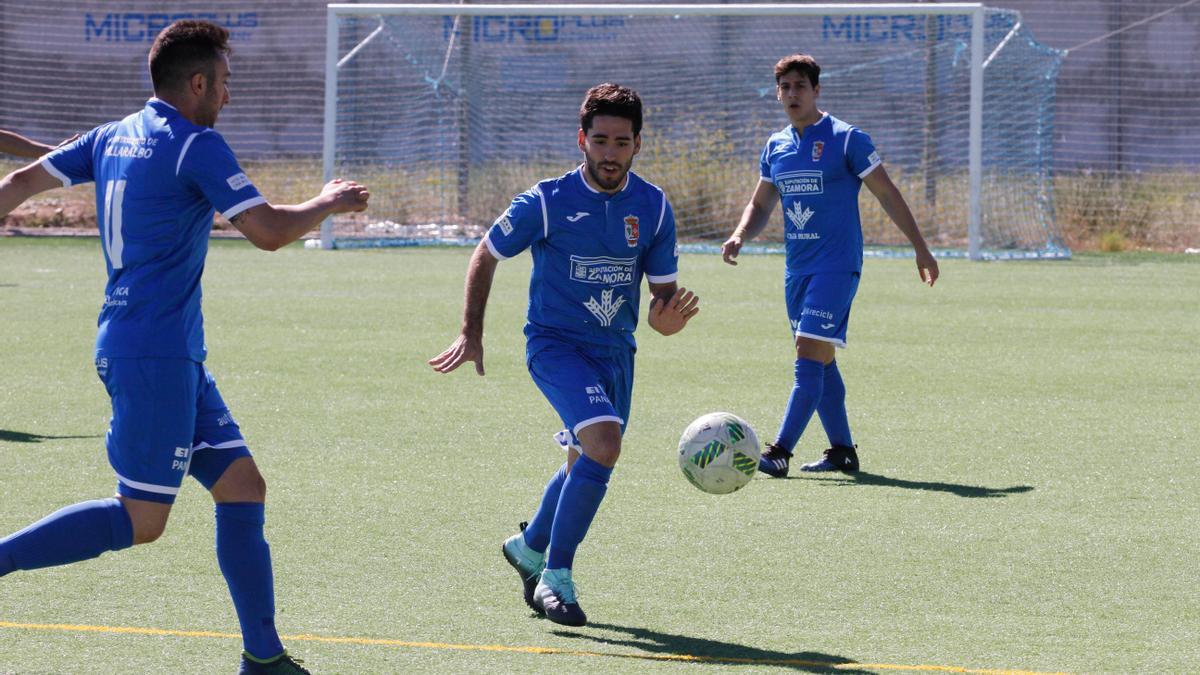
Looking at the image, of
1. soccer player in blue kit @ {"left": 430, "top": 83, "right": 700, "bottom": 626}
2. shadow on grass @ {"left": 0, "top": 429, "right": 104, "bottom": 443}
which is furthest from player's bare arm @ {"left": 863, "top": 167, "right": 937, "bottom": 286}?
shadow on grass @ {"left": 0, "top": 429, "right": 104, "bottom": 443}

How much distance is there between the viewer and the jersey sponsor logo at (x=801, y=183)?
8172 millimetres

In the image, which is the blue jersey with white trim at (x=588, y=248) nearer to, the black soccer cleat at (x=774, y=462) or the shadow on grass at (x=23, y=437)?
the black soccer cleat at (x=774, y=462)

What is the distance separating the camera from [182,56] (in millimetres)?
4336

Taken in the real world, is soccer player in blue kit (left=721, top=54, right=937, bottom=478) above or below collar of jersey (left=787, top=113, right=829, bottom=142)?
below

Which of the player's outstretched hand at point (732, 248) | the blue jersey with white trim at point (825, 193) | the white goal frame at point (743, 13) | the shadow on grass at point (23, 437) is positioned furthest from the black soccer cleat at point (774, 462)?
the white goal frame at point (743, 13)

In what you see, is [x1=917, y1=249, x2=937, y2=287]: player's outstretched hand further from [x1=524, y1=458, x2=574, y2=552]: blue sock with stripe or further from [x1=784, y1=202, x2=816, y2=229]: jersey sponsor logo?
[x1=524, y1=458, x2=574, y2=552]: blue sock with stripe

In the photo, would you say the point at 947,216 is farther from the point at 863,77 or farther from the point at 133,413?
the point at 133,413

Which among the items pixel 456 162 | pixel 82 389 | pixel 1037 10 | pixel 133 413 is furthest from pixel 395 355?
pixel 1037 10

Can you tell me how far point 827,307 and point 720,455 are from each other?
2.24 metres

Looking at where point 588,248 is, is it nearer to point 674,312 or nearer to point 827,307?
point 674,312

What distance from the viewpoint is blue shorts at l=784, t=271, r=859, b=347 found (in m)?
8.01

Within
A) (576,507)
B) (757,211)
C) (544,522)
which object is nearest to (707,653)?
(576,507)

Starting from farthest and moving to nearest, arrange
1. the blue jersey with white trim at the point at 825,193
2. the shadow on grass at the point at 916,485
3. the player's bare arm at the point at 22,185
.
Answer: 1. the blue jersey with white trim at the point at 825,193
2. the shadow on grass at the point at 916,485
3. the player's bare arm at the point at 22,185

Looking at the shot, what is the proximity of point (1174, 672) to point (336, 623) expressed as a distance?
256 cm
